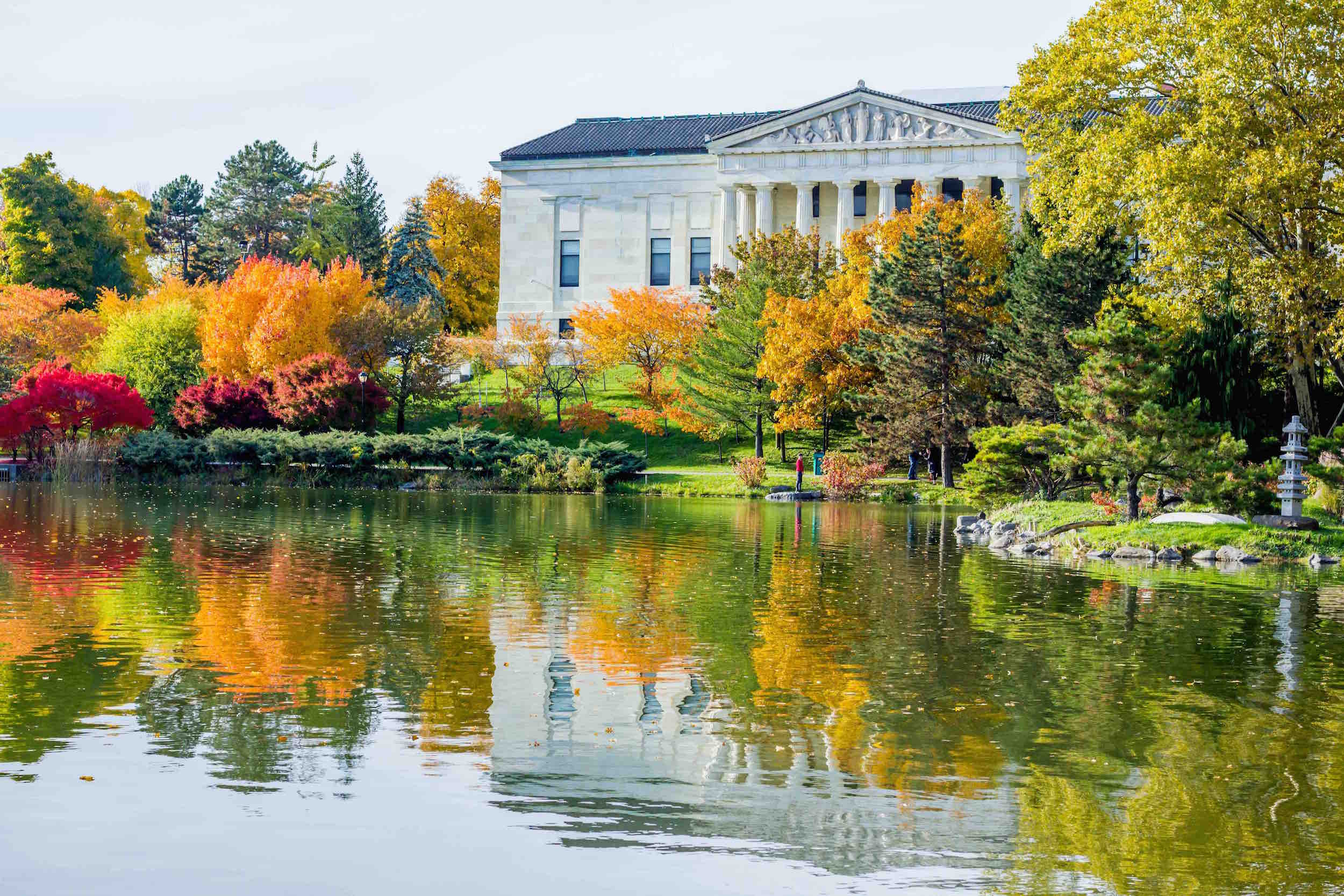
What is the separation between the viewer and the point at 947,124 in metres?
74.7

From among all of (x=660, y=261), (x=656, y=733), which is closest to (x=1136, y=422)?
(x=656, y=733)

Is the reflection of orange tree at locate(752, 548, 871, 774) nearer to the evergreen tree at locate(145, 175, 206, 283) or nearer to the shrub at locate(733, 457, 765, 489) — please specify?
the shrub at locate(733, 457, 765, 489)

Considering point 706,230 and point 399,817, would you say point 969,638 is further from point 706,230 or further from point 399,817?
point 706,230

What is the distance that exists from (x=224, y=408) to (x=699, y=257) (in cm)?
3618

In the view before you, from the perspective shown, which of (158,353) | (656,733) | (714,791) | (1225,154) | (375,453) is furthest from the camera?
(158,353)

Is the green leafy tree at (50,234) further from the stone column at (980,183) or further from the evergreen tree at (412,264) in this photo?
the stone column at (980,183)

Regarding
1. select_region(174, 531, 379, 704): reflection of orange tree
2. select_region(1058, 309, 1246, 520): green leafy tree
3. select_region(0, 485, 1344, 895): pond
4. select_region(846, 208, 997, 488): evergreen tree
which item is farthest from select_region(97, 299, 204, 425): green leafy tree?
select_region(1058, 309, 1246, 520): green leafy tree

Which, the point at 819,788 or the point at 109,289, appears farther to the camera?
the point at 109,289

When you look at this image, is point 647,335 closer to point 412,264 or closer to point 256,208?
point 412,264

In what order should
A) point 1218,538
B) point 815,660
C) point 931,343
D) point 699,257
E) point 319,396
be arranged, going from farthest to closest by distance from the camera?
point 699,257 < point 319,396 < point 931,343 < point 1218,538 < point 815,660

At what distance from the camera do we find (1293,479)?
26641 mm

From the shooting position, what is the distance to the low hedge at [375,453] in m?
49.8

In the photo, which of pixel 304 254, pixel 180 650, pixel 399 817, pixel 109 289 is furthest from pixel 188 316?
pixel 399 817

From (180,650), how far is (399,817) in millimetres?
5944
